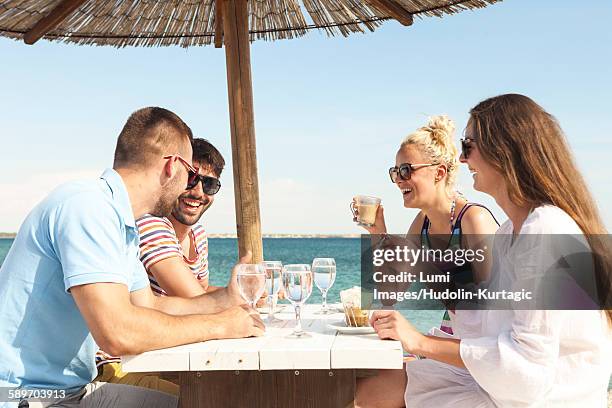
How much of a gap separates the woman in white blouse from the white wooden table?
6.9 inches

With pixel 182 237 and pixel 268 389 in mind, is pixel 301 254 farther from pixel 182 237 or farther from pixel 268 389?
pixel 268 389

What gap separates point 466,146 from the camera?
254 centimetres

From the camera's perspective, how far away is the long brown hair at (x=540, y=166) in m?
2.31

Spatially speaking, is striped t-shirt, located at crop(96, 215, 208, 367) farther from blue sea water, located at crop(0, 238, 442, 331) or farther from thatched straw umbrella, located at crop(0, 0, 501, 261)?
blue sea water, located at crop(0, 238, 442, 331)

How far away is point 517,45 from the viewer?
29984 mm

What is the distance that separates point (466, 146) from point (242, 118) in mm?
1913

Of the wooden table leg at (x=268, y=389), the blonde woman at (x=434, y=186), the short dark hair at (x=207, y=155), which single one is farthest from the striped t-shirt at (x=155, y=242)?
the blonde woman at (x=434, y=186)

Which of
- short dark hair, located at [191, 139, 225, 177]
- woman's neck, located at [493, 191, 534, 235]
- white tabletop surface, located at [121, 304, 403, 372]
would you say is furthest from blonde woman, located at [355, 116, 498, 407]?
white tabletop surface, located at [121, 304, 403, 372]

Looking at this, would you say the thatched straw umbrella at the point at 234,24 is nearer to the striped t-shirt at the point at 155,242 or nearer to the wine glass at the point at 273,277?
the striped t-shirt at the point at 155,242

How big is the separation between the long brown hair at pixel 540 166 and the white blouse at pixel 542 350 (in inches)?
2.7

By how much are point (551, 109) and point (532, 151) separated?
0.95ft

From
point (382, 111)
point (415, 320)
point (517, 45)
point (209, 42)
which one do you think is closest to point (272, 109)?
point (382, 111)

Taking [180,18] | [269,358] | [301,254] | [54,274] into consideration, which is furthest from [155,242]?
[301,254]

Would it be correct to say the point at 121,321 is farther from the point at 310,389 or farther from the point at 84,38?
the point at 84,38
